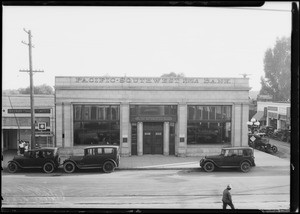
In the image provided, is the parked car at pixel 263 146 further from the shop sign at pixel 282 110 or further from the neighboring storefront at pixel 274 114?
the shop sign at pixel 282 110

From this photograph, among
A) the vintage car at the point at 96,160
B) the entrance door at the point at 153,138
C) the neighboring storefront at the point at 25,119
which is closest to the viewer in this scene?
the vintage car at the point at 96,160

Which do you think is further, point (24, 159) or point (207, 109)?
point (207, 109)

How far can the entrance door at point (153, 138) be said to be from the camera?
18.7m

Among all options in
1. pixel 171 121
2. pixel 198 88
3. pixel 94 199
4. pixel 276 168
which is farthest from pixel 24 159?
pixel 276 168

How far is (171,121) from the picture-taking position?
733 inches

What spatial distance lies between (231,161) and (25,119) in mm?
13607

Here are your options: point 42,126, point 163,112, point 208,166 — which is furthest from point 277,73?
point 42,126

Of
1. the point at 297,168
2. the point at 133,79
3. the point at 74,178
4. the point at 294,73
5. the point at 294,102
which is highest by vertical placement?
the point at 133,79

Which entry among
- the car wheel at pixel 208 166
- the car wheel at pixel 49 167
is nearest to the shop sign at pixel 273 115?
the car wheel at pixel 208 166

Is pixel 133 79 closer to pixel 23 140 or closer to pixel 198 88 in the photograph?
pixel 198 88

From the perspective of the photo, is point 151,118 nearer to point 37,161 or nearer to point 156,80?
point 156,80

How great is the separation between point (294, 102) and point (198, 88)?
16226 millimetres

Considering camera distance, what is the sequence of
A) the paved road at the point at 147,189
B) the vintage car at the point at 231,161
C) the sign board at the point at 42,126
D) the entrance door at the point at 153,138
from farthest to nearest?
the sign board at the point at 42,126
the entrance door at the point at 153,138
the vintage car at the point at 231,161
the paved road at the point at 147,189

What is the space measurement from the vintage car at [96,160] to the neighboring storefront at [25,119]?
4.90 metres
